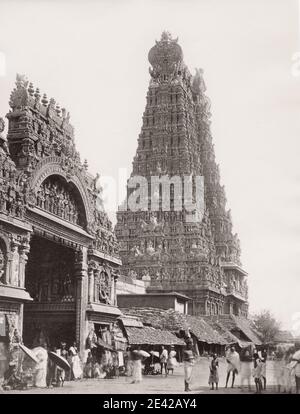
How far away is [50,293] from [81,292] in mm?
1673

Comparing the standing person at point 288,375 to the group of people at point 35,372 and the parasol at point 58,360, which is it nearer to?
the parasol at point 58,360

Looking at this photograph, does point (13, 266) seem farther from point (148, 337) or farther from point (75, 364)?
point (148, 337)

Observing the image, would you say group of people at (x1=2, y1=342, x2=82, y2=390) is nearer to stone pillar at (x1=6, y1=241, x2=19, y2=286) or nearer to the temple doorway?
stone pillar at (x1=6, y1=241, x2=19, y2=286)

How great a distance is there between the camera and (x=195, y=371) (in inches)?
1297

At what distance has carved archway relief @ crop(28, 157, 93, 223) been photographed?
24.0 meters

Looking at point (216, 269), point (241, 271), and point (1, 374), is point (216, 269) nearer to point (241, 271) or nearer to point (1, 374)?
point (241, 271)

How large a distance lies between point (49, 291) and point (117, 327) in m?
4.33

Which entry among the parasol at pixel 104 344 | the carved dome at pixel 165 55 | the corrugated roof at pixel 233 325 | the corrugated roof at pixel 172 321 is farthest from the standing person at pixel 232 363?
the carved dome at pixel 165 55

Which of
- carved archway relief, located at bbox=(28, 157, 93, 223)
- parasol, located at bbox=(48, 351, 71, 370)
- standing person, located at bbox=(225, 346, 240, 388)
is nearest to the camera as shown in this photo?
parasol, located at bbox=(48, 351, 71, 370)

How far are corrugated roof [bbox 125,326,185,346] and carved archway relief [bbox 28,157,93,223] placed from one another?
686 cm

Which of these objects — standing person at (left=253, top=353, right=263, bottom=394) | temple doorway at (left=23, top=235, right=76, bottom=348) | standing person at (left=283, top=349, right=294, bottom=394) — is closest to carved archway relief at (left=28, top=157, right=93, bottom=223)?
temple doorway at (left=23, top=235, right=76, bottom=348)

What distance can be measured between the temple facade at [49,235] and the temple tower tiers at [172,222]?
1264 inches

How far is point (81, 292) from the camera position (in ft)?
90.4

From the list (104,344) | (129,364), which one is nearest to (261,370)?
(129,364)
